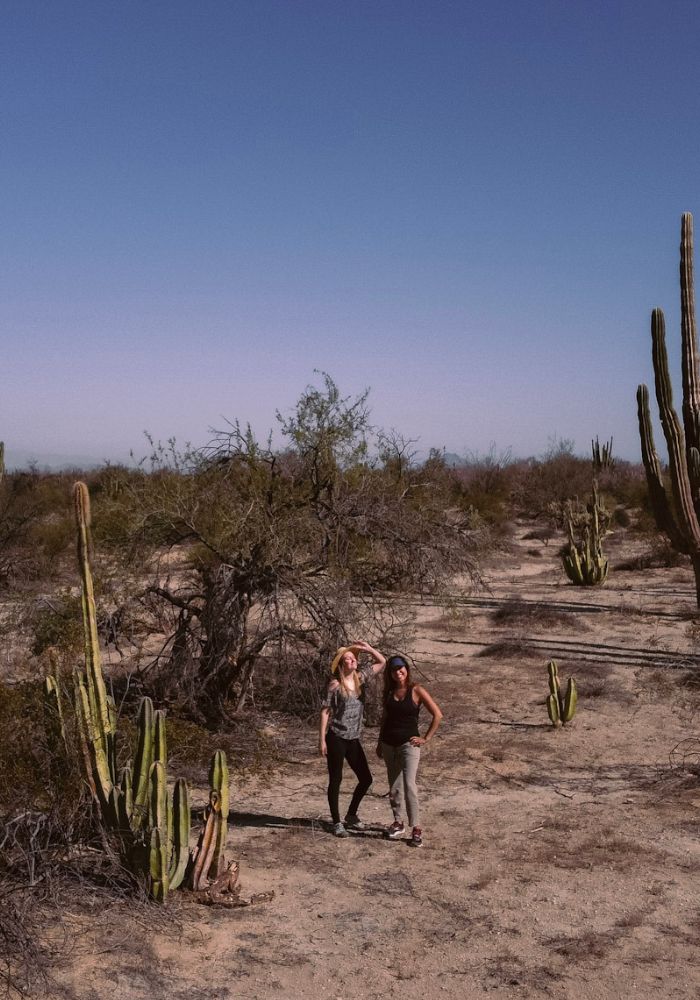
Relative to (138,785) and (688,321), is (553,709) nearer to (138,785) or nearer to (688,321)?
(138,785)

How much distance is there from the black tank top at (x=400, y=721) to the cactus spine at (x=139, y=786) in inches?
55.1

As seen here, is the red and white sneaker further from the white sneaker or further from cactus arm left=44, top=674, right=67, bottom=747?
cactus arm left=44, top=674, right=67, bottom=747

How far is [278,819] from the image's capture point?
24.4 ft

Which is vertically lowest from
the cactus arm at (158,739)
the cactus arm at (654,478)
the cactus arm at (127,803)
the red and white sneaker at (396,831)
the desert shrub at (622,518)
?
the red and white sneaker at (396,831)

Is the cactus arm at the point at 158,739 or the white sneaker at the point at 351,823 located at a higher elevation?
the cactus arm at the point at 158,739

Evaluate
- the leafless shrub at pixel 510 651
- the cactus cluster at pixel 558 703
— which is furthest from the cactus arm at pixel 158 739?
the leafless shrub at pixel 510 651

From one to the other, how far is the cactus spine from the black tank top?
140 centimetres

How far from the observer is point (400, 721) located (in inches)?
269

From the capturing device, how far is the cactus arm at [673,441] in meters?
13.0

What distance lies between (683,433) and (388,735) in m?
8.37

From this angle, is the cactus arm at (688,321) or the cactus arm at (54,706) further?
the cactus arm at (688,321)

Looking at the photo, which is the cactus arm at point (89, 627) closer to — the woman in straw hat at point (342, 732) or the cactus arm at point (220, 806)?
the cactus arm at point (220, 806)

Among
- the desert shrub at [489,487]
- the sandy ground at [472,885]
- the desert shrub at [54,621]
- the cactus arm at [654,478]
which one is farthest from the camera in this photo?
the desert shrub at [489,487]

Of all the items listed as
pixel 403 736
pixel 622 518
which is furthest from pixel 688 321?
pixel 622 518
